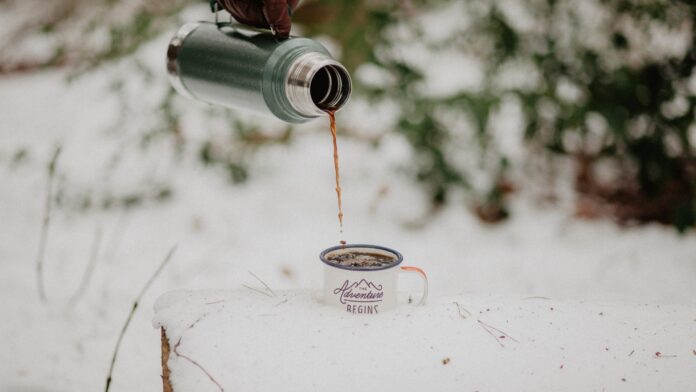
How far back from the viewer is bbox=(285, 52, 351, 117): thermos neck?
1.06 meters

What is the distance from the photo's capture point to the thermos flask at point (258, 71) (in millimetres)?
1089

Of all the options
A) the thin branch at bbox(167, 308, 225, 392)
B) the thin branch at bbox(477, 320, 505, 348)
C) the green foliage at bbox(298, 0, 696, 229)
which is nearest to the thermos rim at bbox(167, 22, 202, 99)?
the thin branch at bbox(167, 308, 225, 392)

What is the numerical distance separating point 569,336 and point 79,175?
2.52 meters

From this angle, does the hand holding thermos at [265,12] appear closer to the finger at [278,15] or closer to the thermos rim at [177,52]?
the finger at [278,15]

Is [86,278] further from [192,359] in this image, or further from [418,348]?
[418,348]

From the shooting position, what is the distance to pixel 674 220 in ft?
8.30

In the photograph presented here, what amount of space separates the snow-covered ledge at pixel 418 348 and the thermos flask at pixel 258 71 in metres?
0.38

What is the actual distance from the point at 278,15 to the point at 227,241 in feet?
5.23

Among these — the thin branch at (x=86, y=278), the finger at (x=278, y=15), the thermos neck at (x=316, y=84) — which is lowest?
the thin branch at (x=86, y=278)

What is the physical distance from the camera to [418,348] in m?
1.08

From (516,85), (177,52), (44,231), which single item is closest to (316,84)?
(177,52)

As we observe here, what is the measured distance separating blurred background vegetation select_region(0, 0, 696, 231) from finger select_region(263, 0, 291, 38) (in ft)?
4.39

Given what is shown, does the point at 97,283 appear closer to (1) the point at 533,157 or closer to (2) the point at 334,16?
(2) the point at 334,16

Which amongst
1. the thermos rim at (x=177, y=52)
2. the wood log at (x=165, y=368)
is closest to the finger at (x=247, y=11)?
the thermos rim at (x=177, y=52)
